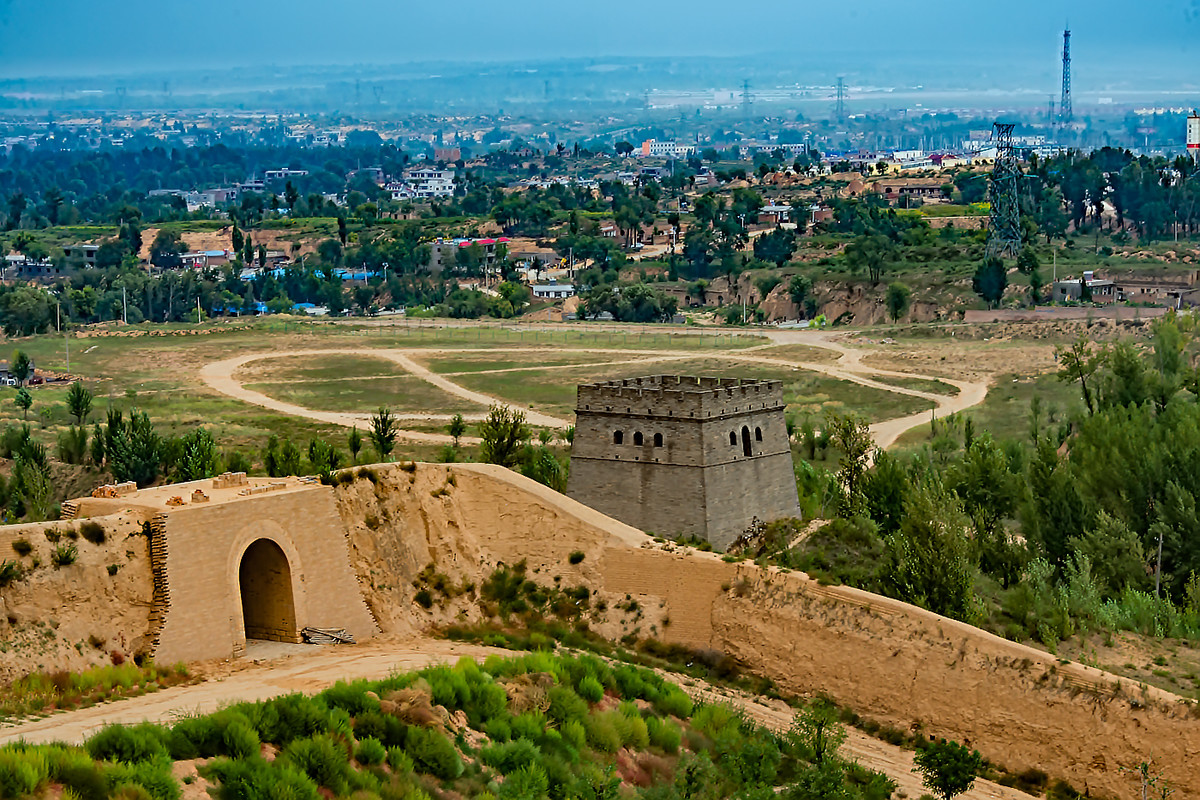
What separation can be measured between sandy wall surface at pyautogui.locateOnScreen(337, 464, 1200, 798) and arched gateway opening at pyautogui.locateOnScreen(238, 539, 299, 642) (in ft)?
5.18

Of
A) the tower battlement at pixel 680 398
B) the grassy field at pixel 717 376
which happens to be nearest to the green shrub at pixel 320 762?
the tower battlement at pixel 680 398

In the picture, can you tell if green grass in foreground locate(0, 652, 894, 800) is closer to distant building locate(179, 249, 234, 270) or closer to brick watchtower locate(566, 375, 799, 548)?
brick watchtower locate(566, 375, 799, 548)

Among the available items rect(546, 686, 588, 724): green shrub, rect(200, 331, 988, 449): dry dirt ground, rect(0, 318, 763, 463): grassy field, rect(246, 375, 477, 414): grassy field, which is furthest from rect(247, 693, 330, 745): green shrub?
rect(246, 375, 477, 414): grassy field

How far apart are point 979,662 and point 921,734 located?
1.46 meters

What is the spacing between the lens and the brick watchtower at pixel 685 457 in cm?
Result: 3772

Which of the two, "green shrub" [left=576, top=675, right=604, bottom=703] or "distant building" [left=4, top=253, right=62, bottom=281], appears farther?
"distant building" [left=4, top=253, right=62, bottom=281]

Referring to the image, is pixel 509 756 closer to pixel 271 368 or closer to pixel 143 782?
pixel 143 782

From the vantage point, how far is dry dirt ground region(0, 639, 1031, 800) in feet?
74.6

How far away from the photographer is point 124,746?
20141 mm

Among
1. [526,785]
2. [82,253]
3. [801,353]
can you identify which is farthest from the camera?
[82,253]

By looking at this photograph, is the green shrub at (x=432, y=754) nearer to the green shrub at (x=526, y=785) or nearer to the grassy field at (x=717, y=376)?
the green shrub at (x=526, y=785)

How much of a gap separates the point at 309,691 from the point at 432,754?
100 inches

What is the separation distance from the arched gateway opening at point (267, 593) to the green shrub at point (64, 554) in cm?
290

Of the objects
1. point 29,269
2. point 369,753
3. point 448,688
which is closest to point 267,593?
point 448,688
